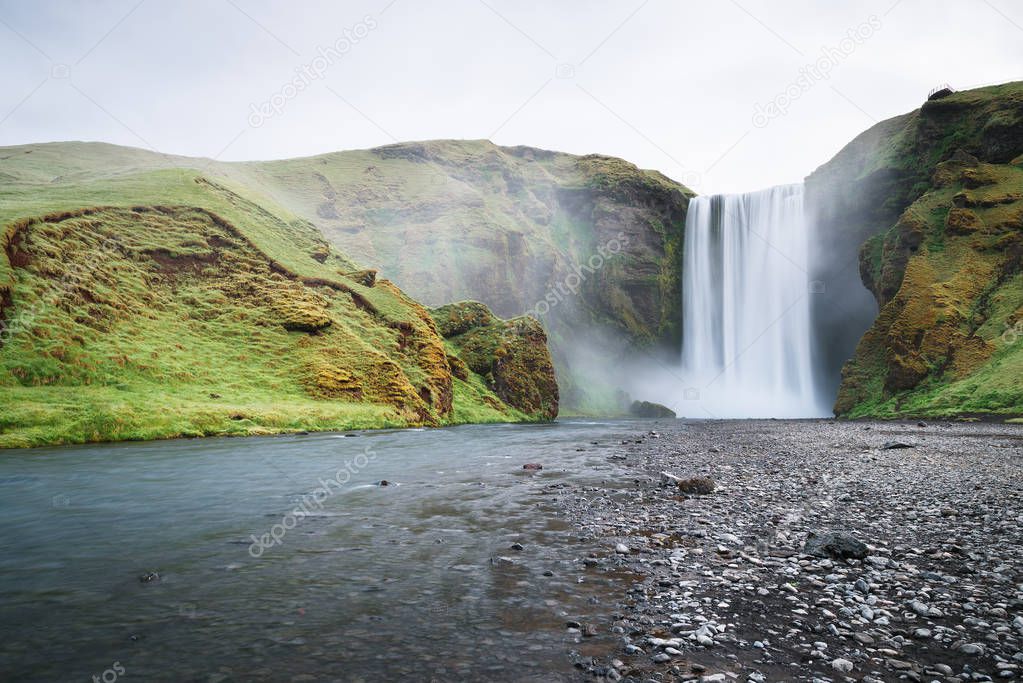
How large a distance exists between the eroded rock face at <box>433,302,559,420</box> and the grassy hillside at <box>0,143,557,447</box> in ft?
11.2

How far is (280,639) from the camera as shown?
6.22 meters

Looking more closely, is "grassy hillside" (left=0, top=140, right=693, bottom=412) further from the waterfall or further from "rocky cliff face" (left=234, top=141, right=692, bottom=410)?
the waterfall

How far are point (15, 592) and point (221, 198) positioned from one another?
228ft

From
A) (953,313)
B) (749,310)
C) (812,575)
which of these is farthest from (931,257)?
(812,575)

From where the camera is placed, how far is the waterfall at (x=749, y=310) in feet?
326

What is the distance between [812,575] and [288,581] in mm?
8294

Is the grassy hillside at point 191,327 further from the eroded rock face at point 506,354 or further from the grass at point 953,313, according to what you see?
the grass at point 953,313

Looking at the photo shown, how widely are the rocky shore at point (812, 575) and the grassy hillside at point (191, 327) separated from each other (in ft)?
95.9

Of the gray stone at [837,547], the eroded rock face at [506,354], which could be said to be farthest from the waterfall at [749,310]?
the gray stone at [837,547]

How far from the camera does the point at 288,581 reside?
828cm

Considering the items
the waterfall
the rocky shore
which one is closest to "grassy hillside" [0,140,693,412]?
the waterfall

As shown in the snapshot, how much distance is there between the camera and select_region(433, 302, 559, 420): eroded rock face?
76.1m

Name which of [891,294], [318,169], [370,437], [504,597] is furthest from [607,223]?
[504,597]

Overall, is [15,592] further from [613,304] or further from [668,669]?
[613,304]
